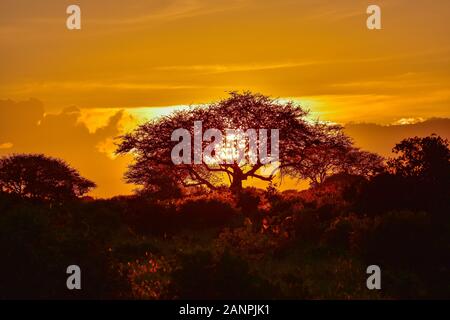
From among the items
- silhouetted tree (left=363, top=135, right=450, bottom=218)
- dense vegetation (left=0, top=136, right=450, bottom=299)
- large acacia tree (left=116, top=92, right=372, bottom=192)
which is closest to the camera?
dense vegetation (left=0, top=136, right=450, bottom=299)

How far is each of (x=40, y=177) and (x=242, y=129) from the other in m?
15.5

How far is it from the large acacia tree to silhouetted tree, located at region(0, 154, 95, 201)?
232 inches

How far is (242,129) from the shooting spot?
56000 millimetres

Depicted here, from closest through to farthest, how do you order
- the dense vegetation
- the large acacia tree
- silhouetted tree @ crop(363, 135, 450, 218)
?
1. the dense vegetation
2. silhouetted tree @ crop(363, 135, 450, 218)
3. the large acacia tree

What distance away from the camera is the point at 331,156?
58125 millimetres

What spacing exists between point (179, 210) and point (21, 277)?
17743mm

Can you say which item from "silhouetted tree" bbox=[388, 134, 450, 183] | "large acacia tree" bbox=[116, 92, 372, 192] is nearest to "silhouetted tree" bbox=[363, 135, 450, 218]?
"silhouetted tree" bbox=[388, 134, 450, 183]

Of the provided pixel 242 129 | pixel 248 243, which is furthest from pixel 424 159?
pixel 242 129

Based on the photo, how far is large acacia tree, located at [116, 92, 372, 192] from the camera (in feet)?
182

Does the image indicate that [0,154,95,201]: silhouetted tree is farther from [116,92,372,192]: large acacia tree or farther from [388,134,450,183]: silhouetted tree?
[388,134,450,183]: silhouetted tree

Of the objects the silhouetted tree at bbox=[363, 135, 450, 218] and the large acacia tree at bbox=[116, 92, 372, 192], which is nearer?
the silhouetted tree at bbox=[363, 135, 450, 218]

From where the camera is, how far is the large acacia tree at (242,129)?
182 ft

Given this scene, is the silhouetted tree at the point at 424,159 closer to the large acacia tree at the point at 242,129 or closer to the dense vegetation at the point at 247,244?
the dense vegetation at the point at 247,244

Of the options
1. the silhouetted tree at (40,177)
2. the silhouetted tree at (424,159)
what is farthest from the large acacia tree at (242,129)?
the silhouetted tree at (424,159)
